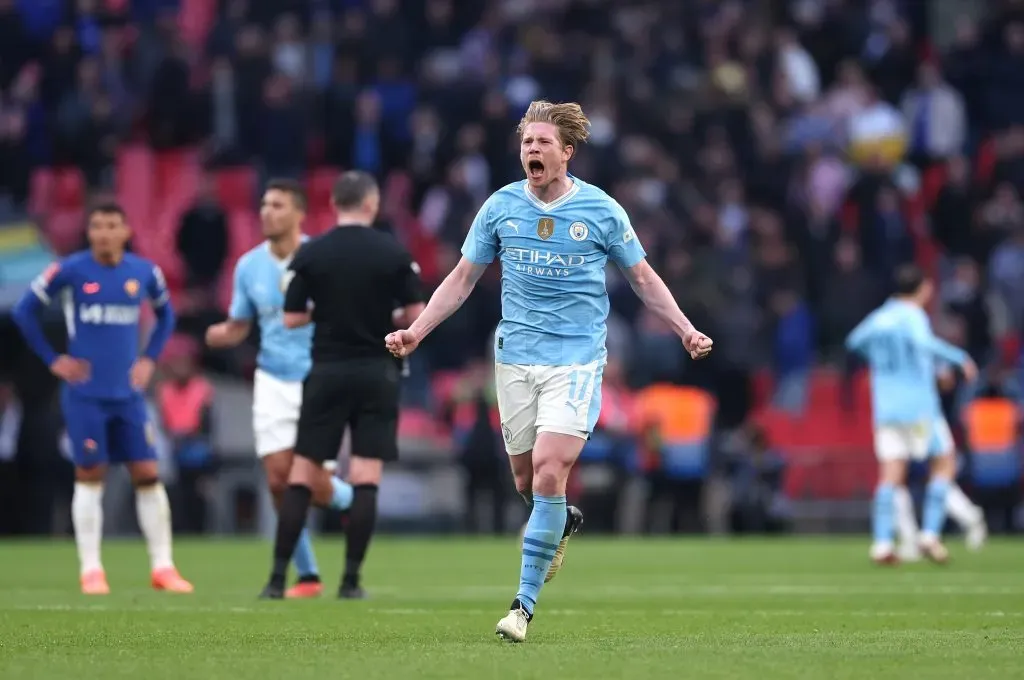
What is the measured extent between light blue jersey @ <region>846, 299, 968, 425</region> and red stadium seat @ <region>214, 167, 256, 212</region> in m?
10.2

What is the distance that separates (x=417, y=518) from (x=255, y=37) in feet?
22.9

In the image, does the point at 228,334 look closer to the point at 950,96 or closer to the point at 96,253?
the point at 96,253

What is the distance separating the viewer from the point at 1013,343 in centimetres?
2392

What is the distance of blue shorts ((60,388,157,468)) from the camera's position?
43.4ft

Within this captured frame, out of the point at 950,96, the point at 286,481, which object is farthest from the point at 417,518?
the point at 286,481

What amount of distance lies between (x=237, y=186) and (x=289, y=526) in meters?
14.0

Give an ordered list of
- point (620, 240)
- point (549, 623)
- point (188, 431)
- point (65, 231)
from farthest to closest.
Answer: point (65, 231) < point (188, 431) < point (549, 623) < point (620, 240)

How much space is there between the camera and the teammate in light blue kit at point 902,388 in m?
17.6

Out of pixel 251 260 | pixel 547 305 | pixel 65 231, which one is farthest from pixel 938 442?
pixel 65 231

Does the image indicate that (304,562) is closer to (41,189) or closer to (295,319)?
(295,319)

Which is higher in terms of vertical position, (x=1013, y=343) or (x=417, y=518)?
(x=1013, y=343)

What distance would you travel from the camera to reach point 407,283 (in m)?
12.1

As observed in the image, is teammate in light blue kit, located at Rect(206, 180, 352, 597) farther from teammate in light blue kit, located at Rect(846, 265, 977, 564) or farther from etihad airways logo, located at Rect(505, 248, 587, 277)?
teammate in light blue kit, located at Rect(846, 265, 977, 564)

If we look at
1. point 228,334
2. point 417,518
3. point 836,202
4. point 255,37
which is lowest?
point 417,518
